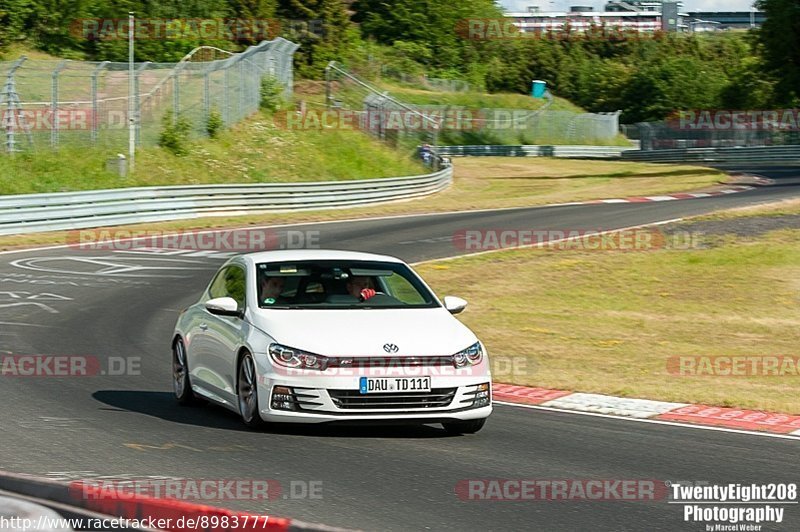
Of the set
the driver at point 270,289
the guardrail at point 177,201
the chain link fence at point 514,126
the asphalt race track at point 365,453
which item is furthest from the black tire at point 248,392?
the chain link fence at point 514,126

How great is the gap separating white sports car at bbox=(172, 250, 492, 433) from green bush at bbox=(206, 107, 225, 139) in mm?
36161

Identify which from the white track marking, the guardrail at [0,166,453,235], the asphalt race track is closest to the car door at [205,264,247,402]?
the asphalt race track

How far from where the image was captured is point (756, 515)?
7559 mm

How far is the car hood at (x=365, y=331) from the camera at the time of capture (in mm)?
9742

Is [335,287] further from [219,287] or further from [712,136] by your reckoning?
[712,136]

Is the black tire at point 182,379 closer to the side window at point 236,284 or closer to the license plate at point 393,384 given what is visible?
the side window at point 236,284

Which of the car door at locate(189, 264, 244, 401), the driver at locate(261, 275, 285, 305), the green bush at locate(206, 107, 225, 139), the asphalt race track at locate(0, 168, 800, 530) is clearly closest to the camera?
the asphalt race track at locate(0, 168, 800, 530)

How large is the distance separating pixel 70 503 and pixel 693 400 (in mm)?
7628

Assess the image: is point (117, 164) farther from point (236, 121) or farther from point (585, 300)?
point (585, 300)

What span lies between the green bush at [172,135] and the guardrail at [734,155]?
33.4 m

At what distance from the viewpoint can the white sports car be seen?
9672 millimetres

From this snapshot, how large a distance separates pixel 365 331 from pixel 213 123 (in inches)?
1498

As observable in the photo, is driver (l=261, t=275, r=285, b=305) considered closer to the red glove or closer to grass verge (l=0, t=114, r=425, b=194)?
the red glove

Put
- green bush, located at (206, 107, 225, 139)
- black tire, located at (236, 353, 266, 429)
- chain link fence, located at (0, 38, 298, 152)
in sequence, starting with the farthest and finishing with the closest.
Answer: green bush, located at (206, 107, 225, 139), chain link fence, located at (0, 38, 298, 152), black tire, located at (236, 353, 266, 429)
